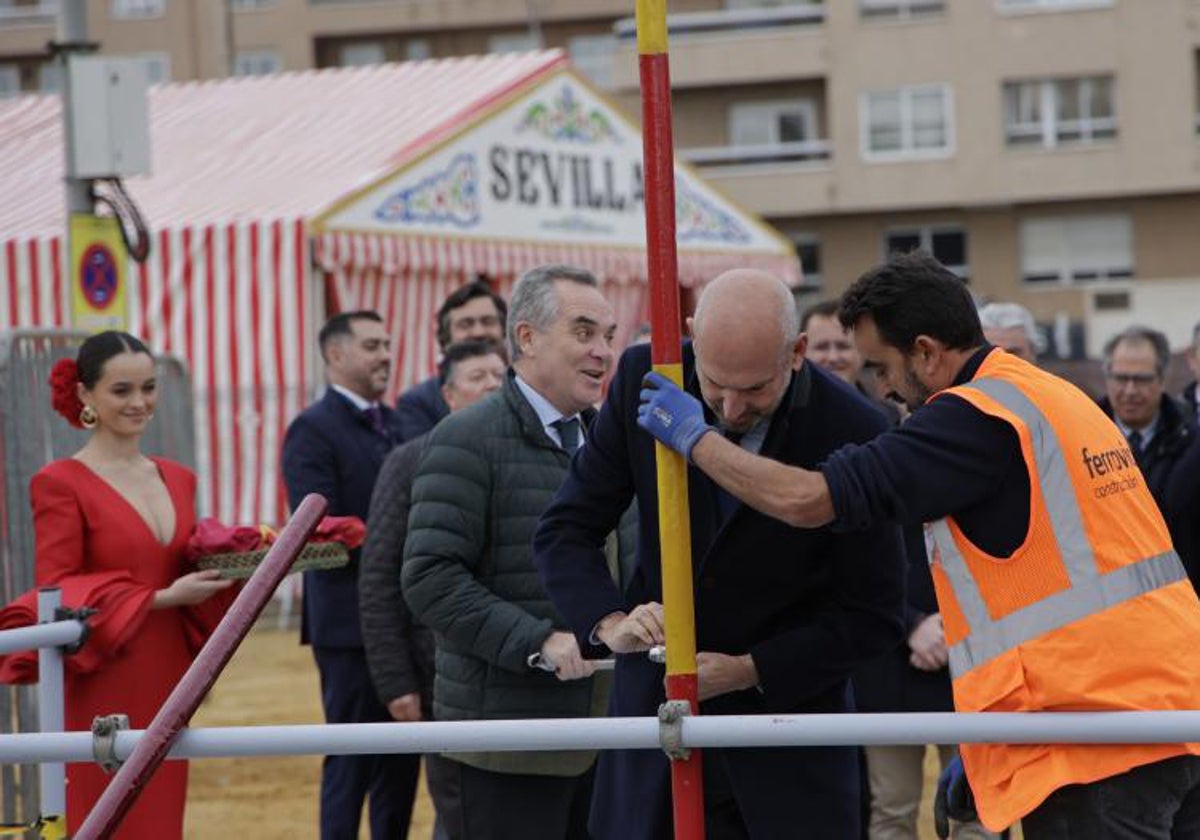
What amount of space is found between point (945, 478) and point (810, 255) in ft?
131

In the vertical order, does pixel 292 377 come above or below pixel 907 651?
above

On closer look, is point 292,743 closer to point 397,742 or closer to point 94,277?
point 397,742

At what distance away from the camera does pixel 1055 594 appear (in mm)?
3646

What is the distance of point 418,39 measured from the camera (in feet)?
164

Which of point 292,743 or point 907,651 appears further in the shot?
point 907,651

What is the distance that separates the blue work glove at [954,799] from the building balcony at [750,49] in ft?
127

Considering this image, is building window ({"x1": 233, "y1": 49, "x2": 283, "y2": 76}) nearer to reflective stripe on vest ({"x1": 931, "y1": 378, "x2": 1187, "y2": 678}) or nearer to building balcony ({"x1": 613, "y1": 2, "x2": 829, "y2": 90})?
A: building balcony ({"x1": 613, "y1": 2, "x2": 829, "y2": 90})

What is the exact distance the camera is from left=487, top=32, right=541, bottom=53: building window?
49.3 metres

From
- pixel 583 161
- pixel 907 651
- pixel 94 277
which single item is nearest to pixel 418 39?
pixel 583 161

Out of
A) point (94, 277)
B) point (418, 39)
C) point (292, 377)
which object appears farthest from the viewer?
point (418, 39)

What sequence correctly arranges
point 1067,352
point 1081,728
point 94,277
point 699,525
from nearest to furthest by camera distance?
1. point 1081,728
2. point 699,525
3. point 94,277
4. point 1067,352

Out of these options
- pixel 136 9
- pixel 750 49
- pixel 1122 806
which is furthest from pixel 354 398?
pixel 136 9

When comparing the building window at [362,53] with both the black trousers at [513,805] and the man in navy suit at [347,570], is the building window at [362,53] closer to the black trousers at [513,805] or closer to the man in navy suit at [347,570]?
the man in navy suit at [347,570]

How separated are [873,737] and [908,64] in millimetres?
39265
